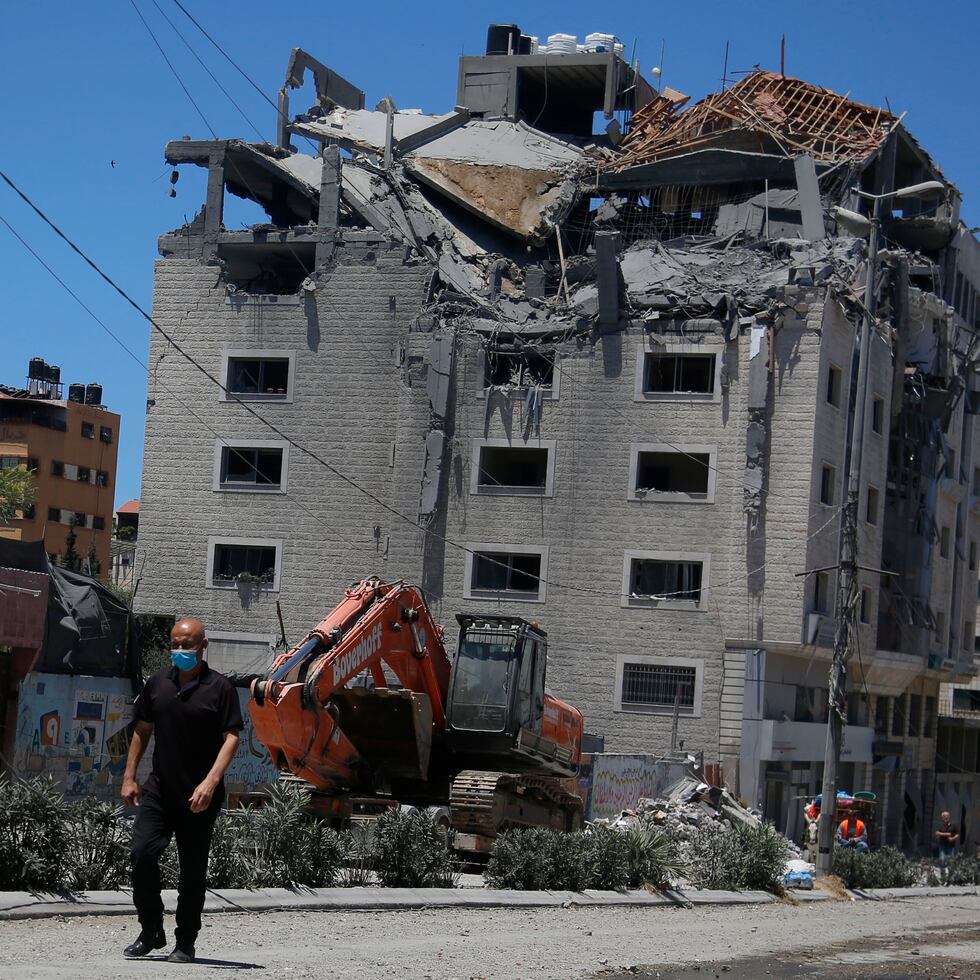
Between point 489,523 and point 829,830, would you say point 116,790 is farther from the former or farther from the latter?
point 489,523

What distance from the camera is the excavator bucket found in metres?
23.2

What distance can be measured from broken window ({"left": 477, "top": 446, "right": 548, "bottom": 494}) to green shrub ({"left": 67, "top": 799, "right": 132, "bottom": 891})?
35931mm

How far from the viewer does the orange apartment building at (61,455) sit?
3457 inches

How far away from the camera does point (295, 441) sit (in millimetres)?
51312

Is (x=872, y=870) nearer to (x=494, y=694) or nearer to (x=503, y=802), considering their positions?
(x=503, y=802)

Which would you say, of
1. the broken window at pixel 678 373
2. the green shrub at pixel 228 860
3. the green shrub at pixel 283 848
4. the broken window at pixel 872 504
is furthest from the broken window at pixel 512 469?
the green shrub at pixel 228 860

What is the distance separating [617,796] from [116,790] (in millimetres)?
16107

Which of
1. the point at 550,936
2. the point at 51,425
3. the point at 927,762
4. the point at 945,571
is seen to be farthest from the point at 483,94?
the point at 550,936

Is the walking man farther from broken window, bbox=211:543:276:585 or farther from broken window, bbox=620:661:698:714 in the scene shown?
broken window, bbox=211:543:276:585

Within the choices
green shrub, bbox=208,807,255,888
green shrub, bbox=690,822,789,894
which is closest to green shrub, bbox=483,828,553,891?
green shrub, bbox=208,807,255,888

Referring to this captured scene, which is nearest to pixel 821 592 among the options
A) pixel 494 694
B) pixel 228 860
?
pixel 494 694

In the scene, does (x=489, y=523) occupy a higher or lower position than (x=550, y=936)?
higher

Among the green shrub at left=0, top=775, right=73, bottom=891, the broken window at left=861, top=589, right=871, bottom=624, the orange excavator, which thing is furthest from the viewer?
the broken window at left=861, top=589, right=871, bottom=624

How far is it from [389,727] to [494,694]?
1.79 metres
